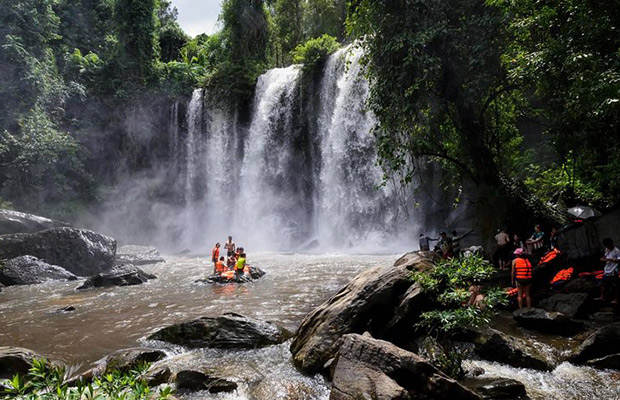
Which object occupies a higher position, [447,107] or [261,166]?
[261,166]

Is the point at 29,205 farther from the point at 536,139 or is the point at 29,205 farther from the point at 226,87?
the point at 536,139

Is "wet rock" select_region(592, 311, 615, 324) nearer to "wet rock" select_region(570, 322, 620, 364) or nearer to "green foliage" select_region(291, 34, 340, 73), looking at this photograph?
"wet rock" select_region(570, 322, 620, 364)

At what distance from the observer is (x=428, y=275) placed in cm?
553

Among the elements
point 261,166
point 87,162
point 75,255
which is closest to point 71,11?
point 87,162

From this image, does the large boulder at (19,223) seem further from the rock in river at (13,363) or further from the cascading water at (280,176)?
the rock in river at (13,363)

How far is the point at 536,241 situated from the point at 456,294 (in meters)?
7.32

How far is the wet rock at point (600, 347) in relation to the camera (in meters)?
5.34

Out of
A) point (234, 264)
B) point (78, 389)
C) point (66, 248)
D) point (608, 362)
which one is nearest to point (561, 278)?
point (608, 362)

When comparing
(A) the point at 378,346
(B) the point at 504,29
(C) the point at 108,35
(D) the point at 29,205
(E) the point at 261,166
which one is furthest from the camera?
(C) the point at 108,35

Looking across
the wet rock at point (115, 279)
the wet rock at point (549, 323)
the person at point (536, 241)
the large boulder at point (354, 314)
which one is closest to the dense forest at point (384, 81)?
the person at point (536, 241)

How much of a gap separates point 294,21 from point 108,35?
55.5ft

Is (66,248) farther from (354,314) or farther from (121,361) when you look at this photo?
(354,314)

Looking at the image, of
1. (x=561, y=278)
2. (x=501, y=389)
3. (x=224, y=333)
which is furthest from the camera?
(x=561, y=278)

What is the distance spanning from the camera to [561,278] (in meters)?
9.03
